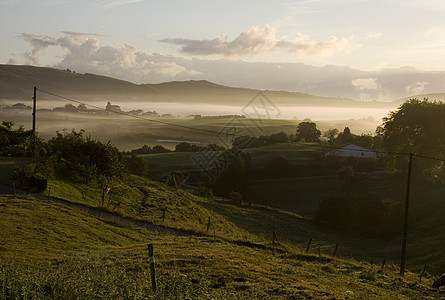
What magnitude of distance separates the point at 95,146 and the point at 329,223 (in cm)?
3536

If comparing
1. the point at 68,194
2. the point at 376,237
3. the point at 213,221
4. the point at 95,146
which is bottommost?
the point at 376,237

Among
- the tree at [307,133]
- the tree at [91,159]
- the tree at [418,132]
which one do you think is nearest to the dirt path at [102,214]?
the tree at [91,159]

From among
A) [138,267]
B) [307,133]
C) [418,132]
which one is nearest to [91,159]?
[138,267]

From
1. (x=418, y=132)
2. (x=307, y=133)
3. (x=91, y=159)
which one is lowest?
(x=91, y=159)

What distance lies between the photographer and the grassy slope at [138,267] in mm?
12031

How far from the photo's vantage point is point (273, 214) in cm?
6272

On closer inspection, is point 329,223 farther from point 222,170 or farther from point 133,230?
point 133,230

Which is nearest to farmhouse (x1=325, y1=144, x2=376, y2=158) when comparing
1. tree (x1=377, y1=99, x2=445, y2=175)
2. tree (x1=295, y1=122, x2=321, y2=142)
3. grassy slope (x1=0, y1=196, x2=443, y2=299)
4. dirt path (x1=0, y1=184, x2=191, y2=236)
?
tree (x1=295, y1=122, x2=321, y2=142)

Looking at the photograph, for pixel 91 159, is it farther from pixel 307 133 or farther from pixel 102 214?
pixel 307 133

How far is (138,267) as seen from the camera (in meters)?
18.8

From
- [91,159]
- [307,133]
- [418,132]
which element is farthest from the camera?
[307,133]

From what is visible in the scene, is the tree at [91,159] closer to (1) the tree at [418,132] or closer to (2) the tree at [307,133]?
(1) the tree at [418,132]

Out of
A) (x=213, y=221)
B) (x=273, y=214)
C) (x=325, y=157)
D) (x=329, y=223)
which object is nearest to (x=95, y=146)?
(x=213, y=221)

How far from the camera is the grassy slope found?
474 inches
